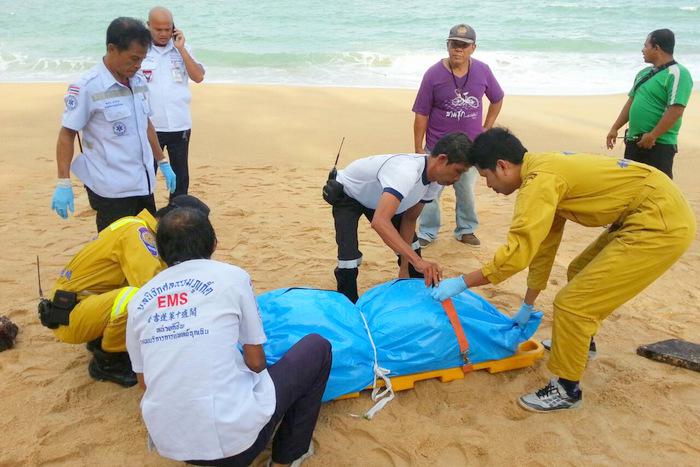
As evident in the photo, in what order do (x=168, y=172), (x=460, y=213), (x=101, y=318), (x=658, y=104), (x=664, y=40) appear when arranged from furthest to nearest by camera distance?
(x=460, y=213), (x=658, y=104), (x=664, y=40), (x=168, y=172), (x=101, y=318)

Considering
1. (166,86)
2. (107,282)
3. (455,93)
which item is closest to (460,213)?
(455,93)

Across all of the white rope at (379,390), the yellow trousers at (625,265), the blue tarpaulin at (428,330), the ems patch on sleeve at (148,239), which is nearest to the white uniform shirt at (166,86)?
the ems patch on sleeve at (148,239)

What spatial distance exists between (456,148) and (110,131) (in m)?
1.88

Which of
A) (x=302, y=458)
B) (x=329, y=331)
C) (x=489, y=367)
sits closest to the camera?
(x=302, y=458)

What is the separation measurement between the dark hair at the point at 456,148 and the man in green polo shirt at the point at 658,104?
7.33 ft

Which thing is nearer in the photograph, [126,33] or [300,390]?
[300,390]

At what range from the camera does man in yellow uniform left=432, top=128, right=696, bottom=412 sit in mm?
2477

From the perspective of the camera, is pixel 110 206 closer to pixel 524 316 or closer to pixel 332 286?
pixel 332 286

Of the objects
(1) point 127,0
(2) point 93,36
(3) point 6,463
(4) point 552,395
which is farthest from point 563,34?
(3) point 6,463

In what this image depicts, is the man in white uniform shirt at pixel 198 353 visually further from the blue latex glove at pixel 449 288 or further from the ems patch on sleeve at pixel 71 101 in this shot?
the ems patch on sleeve at pixel 71 101

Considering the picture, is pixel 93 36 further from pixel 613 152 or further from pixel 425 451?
pixel 425 451

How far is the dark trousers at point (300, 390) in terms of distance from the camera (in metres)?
2.20

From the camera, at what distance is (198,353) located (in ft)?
6.08

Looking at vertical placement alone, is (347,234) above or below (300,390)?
above
